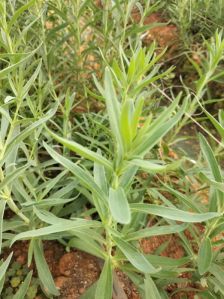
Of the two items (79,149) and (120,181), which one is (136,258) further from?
(79,149)

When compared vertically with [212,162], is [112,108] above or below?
above

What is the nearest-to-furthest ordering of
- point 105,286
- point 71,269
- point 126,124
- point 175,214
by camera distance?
point 126,124 → point 175,214 → point 105,286 → point 71,269

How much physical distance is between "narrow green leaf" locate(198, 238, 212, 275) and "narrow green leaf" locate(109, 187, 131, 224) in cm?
46

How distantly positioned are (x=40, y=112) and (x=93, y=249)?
590 millimetres

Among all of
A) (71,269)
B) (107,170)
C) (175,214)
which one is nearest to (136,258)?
(175,214)

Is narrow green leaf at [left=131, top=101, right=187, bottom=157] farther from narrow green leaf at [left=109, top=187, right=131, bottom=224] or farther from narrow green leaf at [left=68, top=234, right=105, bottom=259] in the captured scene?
narrow green leaf at [left=68, top=234, right=105, bottom=259]

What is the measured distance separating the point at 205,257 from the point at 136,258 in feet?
1.00

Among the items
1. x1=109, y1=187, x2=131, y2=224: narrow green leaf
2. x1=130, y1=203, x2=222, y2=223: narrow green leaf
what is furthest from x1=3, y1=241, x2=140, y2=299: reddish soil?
x1=109, y1=187, x2=131, y2=224: narrow green leaf

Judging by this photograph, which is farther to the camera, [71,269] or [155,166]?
[71,269]

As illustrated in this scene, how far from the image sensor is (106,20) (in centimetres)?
172

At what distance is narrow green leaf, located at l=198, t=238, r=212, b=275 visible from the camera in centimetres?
111

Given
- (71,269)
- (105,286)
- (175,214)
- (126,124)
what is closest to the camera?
(126,124)

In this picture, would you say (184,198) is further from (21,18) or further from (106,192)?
(21,18)

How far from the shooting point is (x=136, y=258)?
0.96m
